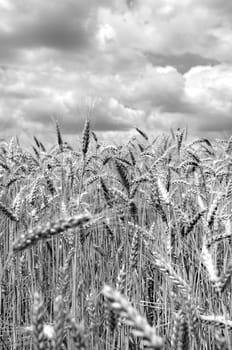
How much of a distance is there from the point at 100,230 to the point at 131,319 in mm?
2465

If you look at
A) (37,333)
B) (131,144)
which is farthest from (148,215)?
(131,144)

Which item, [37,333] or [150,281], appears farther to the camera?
[150,281]

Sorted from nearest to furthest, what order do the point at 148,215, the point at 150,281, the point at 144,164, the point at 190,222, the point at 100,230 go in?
1. the point at 190,222
2. the point at 150,281
3. the point at 100,230
4. the point at 148,215
5. the point at 144,164

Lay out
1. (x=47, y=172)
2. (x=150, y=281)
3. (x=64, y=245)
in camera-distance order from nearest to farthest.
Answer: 1. (x=64, y=245)
2. (x=150, y=281)
3. (x=47, y=172)

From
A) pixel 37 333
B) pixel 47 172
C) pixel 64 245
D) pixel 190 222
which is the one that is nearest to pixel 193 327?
pixel 37 333

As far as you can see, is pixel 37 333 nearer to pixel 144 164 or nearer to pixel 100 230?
pixel 100 230

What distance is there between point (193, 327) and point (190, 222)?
2.41ft

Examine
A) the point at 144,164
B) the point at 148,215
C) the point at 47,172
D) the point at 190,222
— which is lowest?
the point at 190,222

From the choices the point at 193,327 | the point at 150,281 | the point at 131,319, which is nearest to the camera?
the point at 131,319

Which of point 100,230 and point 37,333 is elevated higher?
point 100,230

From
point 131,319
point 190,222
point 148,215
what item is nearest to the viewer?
point 131,319

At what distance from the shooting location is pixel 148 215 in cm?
397

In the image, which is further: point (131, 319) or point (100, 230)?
point (100, 230)

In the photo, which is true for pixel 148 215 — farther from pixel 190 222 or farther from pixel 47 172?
pixel 190 222
